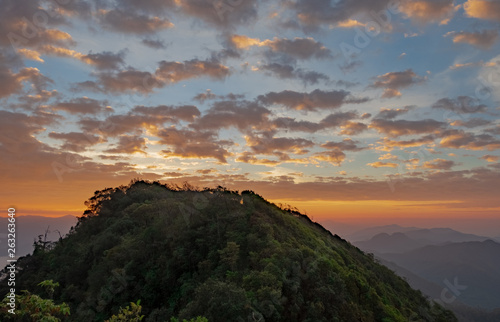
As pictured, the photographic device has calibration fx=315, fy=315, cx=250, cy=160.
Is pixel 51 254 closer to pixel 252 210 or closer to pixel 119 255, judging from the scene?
pixel 119 255

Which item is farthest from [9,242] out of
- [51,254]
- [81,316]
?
[51,254]

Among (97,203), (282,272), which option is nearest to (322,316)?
(282,272)

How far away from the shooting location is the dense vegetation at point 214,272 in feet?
63.9

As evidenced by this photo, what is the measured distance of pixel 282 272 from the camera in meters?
21.7

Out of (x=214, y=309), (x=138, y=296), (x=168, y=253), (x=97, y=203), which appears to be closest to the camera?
(x=214, y=309)

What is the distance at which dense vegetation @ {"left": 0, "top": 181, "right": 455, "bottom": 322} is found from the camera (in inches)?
766

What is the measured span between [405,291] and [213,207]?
30723mm

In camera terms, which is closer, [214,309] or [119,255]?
[214,309]

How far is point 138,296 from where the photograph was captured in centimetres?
2542

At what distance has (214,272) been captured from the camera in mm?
23453

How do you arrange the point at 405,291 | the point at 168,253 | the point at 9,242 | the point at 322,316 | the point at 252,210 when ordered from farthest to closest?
the point at 405,291
the point at 252,210
the point at 168,253
the point at 322,316
the point at 9,242

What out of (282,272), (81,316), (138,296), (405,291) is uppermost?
(282,272)

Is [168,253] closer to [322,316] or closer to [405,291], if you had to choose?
[322,316]

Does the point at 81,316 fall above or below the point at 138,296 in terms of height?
below
